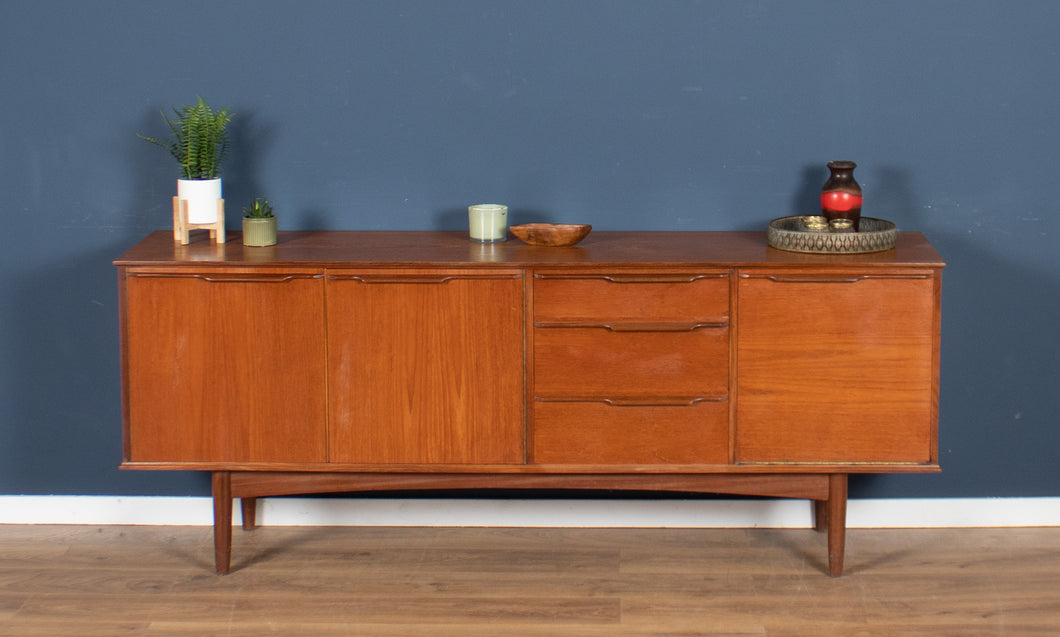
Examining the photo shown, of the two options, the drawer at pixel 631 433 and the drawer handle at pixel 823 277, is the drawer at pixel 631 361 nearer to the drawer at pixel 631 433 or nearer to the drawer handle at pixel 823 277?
the drawer at pixel 631 433

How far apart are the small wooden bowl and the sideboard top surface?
0.02 m

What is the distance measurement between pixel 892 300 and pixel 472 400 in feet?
3.36

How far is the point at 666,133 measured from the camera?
12.0 ft

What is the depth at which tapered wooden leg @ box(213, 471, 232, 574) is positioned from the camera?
136 inches

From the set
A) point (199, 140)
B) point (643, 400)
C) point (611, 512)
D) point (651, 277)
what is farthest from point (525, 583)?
Result: point (199, 140)

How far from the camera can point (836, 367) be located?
3318 mm

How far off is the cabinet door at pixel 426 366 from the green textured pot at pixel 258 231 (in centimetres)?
28

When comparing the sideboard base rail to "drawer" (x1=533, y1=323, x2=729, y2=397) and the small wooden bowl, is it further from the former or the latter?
the small wooden bowl

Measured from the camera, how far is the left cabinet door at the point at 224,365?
3.32m

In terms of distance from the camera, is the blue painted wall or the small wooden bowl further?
the blue painted wall

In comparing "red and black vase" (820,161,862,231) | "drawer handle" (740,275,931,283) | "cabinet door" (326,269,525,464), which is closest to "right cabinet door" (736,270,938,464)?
Answer: "drawer handle" (740,275,931,283)

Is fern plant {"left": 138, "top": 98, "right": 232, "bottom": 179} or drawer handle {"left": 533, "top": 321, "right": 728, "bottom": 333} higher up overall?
fern plant {"left": 138, "top": 98, "right": 232, "bottom": 179}

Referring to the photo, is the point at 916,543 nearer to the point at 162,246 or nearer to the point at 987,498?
the point at 987,498

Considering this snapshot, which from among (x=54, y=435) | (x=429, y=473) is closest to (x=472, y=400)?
(x=429, y=473)
